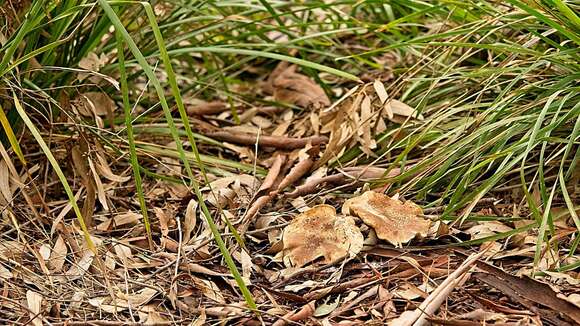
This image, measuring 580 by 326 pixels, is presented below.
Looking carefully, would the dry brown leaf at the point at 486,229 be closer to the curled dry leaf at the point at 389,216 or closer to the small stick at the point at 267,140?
the curled dry leaf at the point at 389,216

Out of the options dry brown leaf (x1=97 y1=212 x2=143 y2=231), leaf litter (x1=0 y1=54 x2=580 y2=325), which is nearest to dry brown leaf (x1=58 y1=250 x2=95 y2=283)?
leaf litter (x1=0 y1=54 x2=580 y2=325)

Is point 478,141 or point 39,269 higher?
point 478,141

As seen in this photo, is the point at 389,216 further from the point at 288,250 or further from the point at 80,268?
the point at 80,268

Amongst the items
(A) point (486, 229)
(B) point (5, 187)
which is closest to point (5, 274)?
(B) point (5, 187)

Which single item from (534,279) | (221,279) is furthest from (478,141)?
(221,279)

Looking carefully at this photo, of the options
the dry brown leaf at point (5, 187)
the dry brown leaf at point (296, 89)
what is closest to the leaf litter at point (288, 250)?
the dry brown leaf at point (5, 187)

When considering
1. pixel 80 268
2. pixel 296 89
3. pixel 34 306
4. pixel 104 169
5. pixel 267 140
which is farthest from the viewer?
pixel 296 89

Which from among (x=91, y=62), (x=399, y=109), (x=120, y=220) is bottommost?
(x=120, y=220)

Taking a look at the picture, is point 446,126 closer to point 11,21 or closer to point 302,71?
point 302,71
